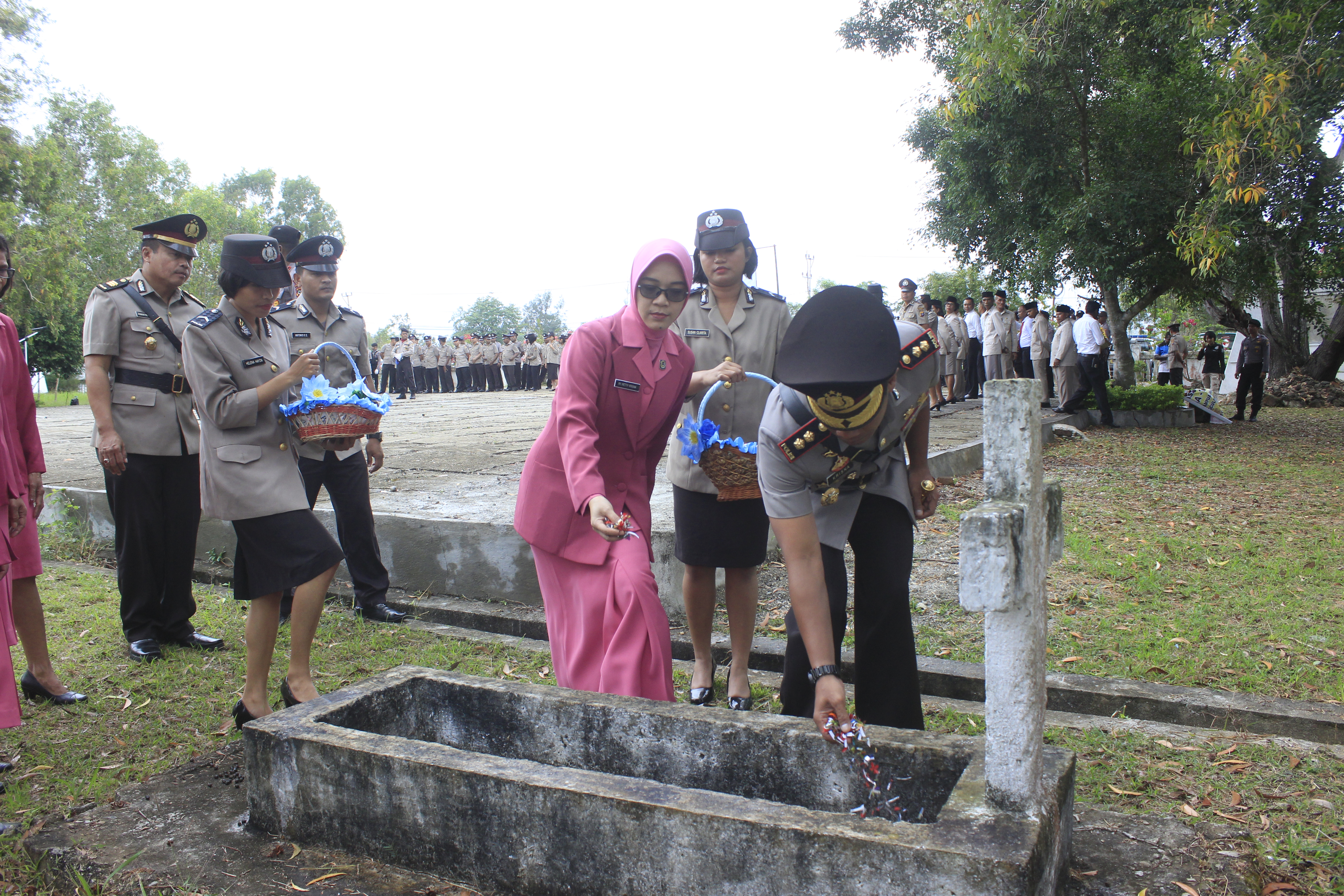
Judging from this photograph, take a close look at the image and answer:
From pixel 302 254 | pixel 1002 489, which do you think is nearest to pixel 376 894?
pixel 1002 489

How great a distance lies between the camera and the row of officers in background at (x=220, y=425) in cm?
338

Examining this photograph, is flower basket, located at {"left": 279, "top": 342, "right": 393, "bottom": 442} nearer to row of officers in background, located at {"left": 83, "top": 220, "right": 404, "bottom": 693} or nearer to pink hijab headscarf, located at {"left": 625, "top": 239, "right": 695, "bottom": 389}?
row of officers in background, located at {"left": 83, "top": 220, "right": 404, "bottom": 693}

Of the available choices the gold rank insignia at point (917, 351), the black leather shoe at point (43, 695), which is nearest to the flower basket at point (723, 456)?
the gold rank insignia at point (917, 351)

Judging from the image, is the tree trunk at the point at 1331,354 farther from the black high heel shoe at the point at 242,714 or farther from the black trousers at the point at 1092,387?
the black high heel shoe at the point at 242,714

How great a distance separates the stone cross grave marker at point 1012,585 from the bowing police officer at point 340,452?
3478 mm

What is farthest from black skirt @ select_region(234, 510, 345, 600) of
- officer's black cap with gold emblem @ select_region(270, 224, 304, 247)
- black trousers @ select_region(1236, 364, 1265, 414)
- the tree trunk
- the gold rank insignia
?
the tree trunk

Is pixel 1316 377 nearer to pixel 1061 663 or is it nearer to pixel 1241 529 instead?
pixel 1241 529

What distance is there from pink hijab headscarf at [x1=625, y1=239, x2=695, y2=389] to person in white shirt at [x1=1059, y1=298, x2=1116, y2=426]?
11.5 metres

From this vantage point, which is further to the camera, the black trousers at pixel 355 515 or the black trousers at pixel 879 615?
the black trousers at pixel 355 515

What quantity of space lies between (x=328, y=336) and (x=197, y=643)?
5.58 ft

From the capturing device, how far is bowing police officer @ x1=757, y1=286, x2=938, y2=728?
2381mm

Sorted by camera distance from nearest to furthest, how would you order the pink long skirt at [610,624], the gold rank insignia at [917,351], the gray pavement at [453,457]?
the gold rank insignia at [917,351], the pink long skirt at [610,624], the gray pavement at [453,457]

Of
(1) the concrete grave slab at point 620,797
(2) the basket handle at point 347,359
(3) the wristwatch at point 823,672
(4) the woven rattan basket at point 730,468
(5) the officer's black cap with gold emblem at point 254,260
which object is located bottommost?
(1) the concrete grave slab at point 620,797

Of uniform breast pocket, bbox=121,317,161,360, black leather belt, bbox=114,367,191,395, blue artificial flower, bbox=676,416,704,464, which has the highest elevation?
uniform breast pocket, bbox=121,317,161,360
